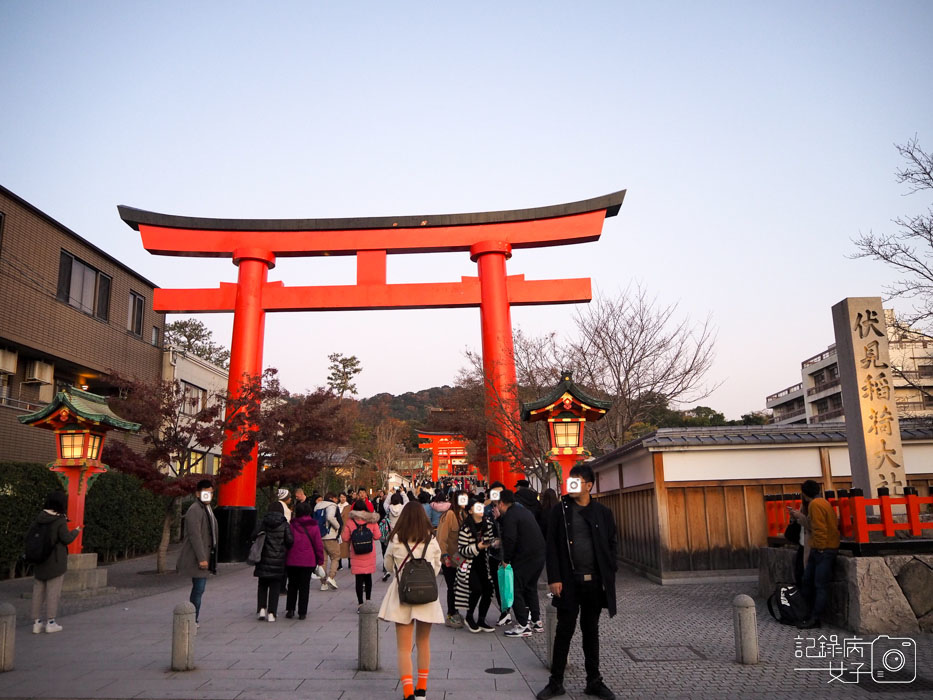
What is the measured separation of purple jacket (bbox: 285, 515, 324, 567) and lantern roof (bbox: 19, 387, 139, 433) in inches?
235

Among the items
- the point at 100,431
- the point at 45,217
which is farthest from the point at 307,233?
the point at 100,431

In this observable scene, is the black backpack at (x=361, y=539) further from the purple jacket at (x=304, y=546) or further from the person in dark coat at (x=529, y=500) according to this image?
the person in dark coat at (x=529, y=500)

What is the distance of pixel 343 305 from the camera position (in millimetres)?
19500

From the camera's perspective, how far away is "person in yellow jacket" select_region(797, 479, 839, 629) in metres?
8.47

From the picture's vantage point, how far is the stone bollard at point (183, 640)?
22.0ft

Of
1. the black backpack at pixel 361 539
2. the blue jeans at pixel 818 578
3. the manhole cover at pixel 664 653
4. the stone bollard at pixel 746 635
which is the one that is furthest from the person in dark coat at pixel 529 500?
the stone bollard at pixel 746 635

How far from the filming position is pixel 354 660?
7.22 metres

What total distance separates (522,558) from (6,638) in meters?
5.57

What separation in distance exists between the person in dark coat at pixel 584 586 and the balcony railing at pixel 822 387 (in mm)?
56417

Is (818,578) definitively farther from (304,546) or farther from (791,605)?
(304,546)

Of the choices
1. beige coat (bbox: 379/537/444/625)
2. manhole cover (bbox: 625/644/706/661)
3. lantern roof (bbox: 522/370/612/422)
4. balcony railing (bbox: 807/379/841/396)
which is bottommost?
manhole cover (bbox: 625/644/706/661)

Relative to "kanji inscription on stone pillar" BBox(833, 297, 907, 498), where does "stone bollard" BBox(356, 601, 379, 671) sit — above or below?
below

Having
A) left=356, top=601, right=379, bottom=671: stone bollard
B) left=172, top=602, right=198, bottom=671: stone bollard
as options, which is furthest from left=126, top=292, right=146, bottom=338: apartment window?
left=356, top=601, right=379, bottom=671: stone bollard

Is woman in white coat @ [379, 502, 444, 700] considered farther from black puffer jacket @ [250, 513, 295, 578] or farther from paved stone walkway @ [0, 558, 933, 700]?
black puffer jacket @ [250, 513, 295, 578]
